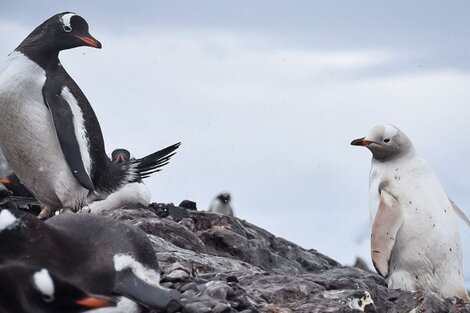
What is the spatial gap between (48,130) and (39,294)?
4.53 meters

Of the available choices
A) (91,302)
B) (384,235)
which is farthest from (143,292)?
(384,235)

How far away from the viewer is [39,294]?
4301 mm

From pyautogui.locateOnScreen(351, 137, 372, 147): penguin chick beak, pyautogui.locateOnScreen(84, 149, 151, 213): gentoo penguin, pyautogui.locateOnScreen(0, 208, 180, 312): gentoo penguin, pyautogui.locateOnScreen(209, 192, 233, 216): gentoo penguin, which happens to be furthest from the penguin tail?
pyautogui.locateOnScreen(209, 192, 233, 216): gentoo penguin

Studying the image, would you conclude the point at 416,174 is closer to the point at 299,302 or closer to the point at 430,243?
the point at 430,243

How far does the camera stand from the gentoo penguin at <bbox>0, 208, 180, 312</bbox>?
185 inches

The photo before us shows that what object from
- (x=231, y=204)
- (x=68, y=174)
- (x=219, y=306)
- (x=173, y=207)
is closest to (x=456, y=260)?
(x=173, y=207)

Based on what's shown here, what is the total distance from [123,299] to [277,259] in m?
4.35

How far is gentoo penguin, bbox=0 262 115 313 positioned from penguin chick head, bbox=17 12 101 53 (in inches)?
195

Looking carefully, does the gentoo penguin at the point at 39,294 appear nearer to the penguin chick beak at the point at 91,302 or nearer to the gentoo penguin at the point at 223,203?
the penguin chick beak at the point at 91,302

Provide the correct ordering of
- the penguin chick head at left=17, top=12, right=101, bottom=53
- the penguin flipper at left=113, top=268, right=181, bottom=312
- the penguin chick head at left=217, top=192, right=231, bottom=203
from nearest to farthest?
1. the penguin flipper at left=113, top=268, right=181, bottom=312
2. the penguin chick head at left=17, top=12, right=101, bottom=53
3. the penguin chick head at left=217, top=192, right=231, bottom=203

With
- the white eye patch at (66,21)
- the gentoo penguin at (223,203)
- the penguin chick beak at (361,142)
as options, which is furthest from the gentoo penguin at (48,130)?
the gentoo penguin at (223,203)

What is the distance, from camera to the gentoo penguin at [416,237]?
8289mm

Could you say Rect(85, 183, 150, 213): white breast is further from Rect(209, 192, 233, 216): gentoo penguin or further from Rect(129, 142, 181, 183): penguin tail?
Rect(209, 192, 233, 216): gentoo penguin

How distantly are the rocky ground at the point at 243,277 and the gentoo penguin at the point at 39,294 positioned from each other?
0.84 metres
